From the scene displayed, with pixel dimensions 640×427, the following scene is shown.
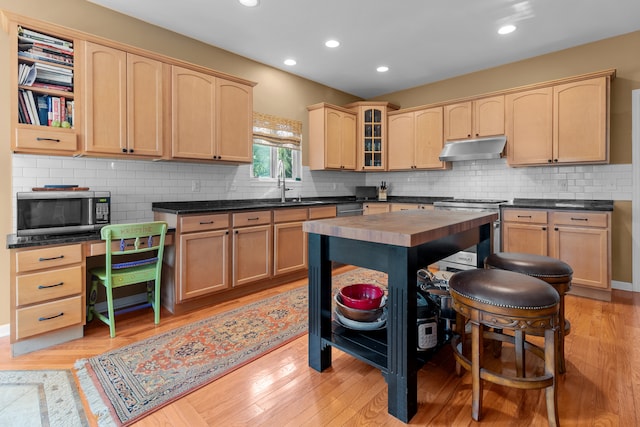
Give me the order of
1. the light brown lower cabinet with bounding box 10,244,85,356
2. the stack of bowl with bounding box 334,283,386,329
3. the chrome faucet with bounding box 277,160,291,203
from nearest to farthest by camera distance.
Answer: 1. the stack of bowl with bounding box 334,283,386,329
2. the light brown lower cabinet with bounding box 10,244,85,356
3. the chrome faucet with bounding box 277,160,291,203

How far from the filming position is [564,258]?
3.49m

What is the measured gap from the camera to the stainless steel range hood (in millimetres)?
4117

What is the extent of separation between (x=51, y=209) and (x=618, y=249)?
5.59 metres

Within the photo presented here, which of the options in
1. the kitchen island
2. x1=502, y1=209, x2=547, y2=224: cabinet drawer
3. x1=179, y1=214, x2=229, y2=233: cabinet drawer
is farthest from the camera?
x1=502, y1=209, x2=547, y2=224: cabinet drawer

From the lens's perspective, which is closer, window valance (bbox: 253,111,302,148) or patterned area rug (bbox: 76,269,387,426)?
patterned area rug (bbox: 76,269,387,426)

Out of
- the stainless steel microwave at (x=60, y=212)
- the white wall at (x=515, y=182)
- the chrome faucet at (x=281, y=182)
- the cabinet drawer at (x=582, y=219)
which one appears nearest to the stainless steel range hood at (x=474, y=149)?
the white wall at (x=515, y=182)

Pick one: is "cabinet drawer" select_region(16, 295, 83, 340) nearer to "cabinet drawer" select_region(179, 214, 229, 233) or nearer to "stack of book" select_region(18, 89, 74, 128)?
"cabinet drawer" select_region(179, 214, 229, 233)

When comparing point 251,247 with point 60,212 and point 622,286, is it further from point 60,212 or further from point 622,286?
point 622,286

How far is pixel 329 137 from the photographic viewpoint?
491 cm

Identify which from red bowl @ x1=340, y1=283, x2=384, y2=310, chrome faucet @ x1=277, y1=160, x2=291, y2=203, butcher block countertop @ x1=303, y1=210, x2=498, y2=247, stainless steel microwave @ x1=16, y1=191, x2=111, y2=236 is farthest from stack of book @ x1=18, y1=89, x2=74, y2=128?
red bowl @ x1=340, y1=283, x2=384, y2=310

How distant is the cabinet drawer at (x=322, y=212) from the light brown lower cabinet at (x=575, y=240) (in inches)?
85.5

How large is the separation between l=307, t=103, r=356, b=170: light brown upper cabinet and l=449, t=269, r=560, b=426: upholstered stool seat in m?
3.48

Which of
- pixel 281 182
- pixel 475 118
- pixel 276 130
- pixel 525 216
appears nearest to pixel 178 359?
pixel 281 182

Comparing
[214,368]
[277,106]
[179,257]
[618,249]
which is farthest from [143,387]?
[618,249]
